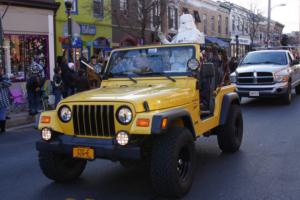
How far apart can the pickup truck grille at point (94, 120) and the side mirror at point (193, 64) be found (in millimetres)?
1565

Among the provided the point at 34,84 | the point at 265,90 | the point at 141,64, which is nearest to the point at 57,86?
the point at 34,84

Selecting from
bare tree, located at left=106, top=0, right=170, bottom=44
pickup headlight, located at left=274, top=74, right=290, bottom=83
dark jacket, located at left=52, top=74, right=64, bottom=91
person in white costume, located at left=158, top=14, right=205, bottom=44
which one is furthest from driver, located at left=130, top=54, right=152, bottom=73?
bare tree, located at left=106, top=0, right=170, bottom=44

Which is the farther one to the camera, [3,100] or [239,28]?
[239,28]

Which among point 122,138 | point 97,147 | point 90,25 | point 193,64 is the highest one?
point 90,25

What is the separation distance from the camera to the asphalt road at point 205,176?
5766 millimetres

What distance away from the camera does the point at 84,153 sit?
18.0ft

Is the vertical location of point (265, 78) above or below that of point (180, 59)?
below

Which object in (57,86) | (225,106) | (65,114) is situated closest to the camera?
(65,114)

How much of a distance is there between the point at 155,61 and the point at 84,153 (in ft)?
6.64

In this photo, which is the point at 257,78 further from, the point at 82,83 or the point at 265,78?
the point at 82,83

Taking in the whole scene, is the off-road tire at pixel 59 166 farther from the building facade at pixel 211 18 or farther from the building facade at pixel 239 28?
the building facade at pixel 239 28

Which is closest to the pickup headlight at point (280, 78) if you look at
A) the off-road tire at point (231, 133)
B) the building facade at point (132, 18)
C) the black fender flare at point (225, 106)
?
the off-road tire at point (231, 133)

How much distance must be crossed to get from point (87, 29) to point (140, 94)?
59.8 ft

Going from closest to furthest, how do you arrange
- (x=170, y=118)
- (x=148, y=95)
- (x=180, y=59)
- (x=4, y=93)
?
(x=170, y=118) < (x=148, y=95) < (x=180, y=59) < (x=4, y=93)
